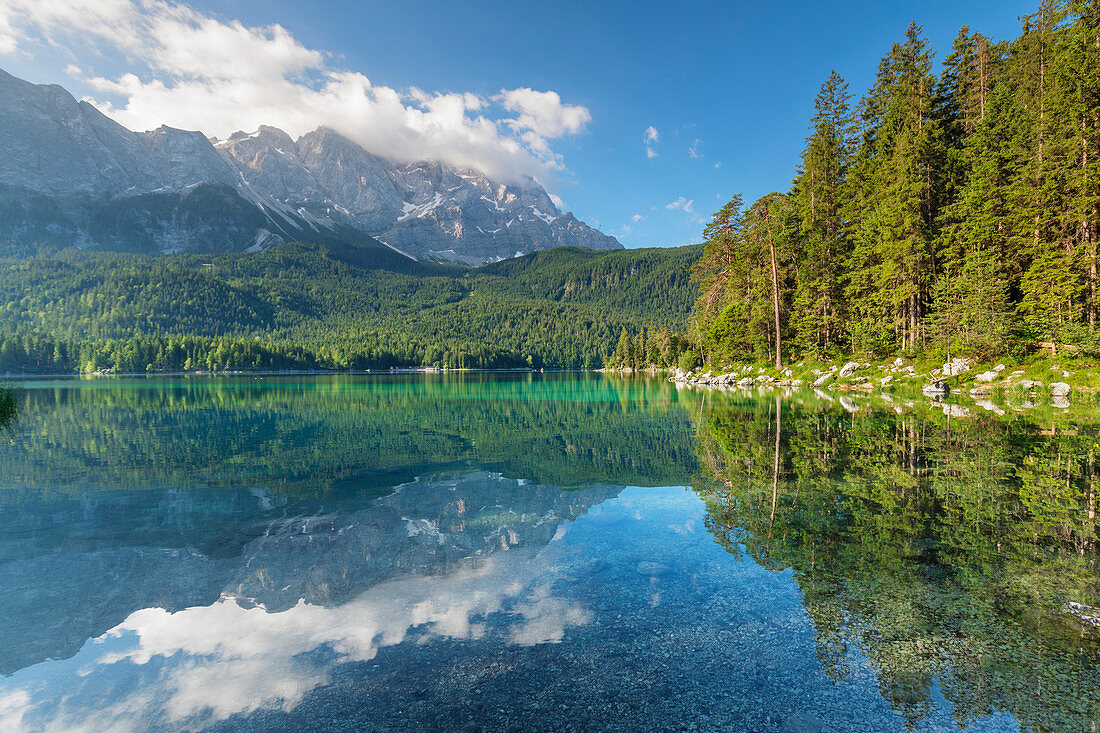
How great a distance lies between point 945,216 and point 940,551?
39523 millimetres

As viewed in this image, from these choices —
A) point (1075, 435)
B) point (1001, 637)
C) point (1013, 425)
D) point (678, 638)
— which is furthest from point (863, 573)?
point (1013, 425)

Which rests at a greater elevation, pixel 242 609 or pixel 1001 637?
pixel 1001 637

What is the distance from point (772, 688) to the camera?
443 centimetres

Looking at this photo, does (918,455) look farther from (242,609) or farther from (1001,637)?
(242,609)

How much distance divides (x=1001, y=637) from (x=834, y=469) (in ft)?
27.5

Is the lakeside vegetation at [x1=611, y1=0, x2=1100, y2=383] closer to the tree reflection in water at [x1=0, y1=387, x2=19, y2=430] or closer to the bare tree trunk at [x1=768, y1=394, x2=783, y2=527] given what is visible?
the bare tree trunk at [x1=768, y1=394, x2=783, y2=527]

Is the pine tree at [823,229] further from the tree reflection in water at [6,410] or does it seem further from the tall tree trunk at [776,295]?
the tree reflection in water at [6,410]

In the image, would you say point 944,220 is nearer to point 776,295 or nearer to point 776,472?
point 776,295

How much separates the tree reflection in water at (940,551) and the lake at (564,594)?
0.14ft

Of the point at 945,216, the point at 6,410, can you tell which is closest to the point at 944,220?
the point at 945,216

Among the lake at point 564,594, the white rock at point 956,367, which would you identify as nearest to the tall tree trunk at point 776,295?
the white rock at point 956,367

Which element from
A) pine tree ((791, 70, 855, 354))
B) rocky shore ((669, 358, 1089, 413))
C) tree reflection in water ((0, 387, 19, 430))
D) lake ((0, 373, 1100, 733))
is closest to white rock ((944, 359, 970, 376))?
rocky shore ((669, 358, 1089, 413))

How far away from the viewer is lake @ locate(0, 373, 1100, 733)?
4324 mm

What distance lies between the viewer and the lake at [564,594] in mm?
4324
